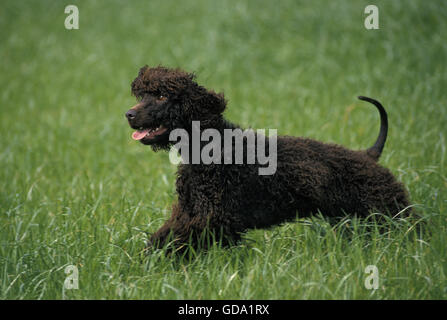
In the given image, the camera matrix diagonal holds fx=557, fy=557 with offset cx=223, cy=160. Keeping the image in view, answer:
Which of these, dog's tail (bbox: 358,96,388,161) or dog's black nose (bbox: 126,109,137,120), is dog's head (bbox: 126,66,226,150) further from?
dog's tail (bbox: 358,96,388,161)

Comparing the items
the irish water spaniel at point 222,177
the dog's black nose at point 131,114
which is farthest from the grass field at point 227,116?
the dog's black nose at point 131,114

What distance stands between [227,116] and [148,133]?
444cm

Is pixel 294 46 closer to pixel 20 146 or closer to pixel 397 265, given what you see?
pixel 20 146

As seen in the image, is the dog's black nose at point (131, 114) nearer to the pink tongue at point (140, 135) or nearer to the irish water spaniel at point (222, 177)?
the irish water spaniel at point (222, 177)

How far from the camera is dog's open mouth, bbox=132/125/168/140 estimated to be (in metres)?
3.56

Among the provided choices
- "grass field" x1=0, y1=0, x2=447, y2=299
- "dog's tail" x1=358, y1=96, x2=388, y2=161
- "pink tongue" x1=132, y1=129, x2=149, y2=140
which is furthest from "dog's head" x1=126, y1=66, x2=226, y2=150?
"dog's tail" x1=358, y1=96, x2=388, y2=161

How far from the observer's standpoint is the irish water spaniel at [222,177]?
3.61 meters

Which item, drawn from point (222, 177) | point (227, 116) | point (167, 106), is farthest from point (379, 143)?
point (227, 116)

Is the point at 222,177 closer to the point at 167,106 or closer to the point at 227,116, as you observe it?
the point at 167,106

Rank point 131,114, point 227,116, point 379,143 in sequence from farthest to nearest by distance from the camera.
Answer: point 227,116 → point 379,143 → point 131,114

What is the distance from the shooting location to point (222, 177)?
367cm
